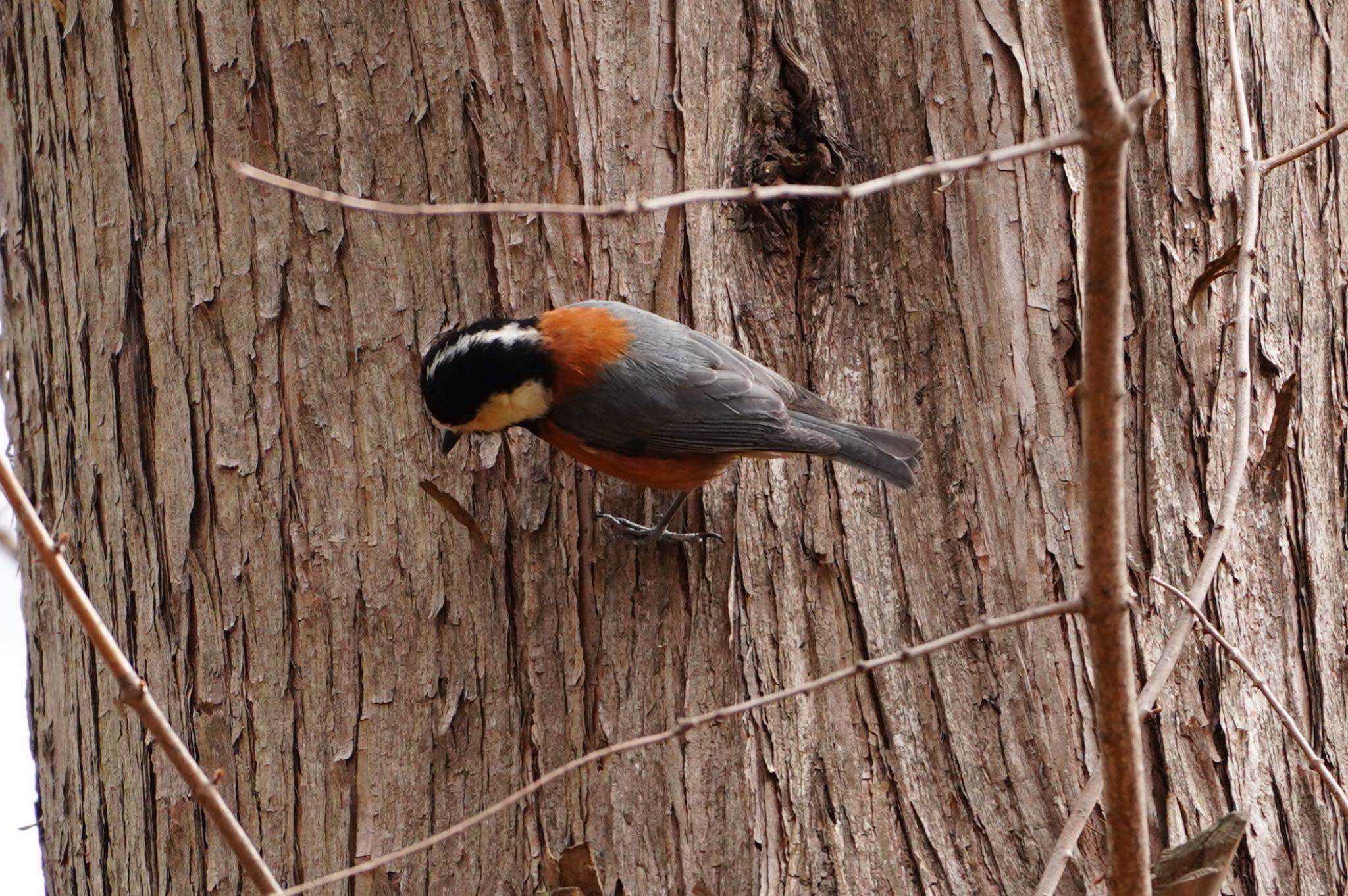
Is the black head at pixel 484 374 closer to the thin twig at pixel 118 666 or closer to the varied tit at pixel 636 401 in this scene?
the varied tit at pixel 636 401

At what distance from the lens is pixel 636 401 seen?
10.5 feet

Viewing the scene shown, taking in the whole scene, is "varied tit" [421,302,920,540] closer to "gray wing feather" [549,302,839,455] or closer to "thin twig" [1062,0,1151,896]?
"gray wing feather" [549,302,839,455]

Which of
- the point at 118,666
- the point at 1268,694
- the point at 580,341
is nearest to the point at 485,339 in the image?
the point at 580,341

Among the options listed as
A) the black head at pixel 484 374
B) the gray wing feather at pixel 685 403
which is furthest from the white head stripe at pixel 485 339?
the gray wing feather at pixel 685 403

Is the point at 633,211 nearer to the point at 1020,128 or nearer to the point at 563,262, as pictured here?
the point at 563,262

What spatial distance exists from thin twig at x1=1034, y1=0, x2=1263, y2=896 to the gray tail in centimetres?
58

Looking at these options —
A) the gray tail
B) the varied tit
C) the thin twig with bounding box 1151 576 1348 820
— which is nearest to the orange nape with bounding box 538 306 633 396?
the varied tit

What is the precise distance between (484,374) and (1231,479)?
1488 mm

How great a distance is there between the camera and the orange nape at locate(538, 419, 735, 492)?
289 cm

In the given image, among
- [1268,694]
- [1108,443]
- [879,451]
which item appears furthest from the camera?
[879,451]

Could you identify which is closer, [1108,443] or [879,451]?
[1108,443]

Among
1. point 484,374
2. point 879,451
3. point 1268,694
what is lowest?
point 1268,694

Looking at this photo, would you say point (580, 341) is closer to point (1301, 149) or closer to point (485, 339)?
point (485, 339)

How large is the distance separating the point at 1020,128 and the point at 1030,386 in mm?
568
